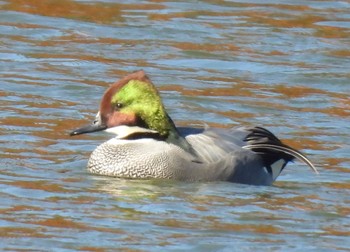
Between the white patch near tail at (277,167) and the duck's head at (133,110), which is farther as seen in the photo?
the white patch near tail at (277,167)

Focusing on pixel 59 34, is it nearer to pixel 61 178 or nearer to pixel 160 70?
pixel 160 70

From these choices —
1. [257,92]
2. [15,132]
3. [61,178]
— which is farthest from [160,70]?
[61,178]

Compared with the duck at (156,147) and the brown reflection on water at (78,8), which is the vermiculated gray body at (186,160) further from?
the brown reflection on water at (78,8)

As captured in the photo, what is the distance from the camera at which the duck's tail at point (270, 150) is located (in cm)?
1170

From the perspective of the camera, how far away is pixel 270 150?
11812mm

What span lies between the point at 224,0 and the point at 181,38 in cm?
213

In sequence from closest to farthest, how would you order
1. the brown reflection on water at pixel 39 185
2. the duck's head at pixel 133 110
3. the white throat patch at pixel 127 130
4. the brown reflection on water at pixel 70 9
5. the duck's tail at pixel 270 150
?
the brown reflection on water at pixel 39 185, the duck's head at pixel 133 110, the white throat patch at pixel 127 130, the duck's tail at pixel 270 150, the brown reflection on water at pixel 70 9

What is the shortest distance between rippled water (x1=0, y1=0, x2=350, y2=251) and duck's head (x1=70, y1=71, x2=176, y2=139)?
40 cm

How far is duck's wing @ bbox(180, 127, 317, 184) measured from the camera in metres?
11.5

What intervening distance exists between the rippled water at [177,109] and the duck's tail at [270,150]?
13 cm

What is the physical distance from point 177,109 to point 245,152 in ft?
8.87

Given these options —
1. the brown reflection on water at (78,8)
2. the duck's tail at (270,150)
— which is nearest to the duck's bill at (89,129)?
the duck's tail at (270,150)

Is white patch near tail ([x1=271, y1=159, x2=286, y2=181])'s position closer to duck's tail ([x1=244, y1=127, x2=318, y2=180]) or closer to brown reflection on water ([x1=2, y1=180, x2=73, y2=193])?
duck's tail ([x1=244, y1=127, x2=318, y2=180])

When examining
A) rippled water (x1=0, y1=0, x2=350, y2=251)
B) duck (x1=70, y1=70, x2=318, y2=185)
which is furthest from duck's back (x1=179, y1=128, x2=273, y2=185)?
rippled water (x1=0, y1=0, x2=350, y2=251)
